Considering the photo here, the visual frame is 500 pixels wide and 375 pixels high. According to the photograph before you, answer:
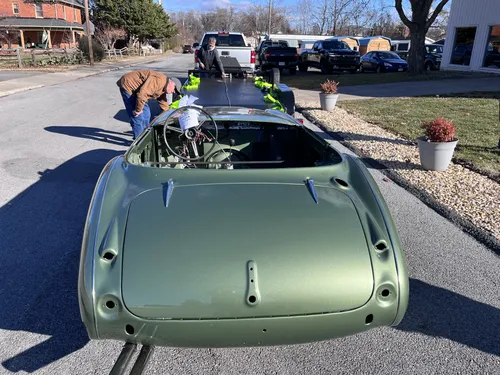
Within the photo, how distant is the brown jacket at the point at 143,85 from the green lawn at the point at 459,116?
5076 millimetres

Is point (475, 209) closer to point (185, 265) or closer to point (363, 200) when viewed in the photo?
point (363, 200)

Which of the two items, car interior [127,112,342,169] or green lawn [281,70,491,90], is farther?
green lawn [281,70,491,90]

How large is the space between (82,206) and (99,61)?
3185cm

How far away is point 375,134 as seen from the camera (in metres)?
8.62

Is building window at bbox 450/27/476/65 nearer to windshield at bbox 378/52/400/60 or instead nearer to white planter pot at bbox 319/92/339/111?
windshield at bbox 378/52/400/60

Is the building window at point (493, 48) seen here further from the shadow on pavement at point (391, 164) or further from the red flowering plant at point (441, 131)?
the red flowering plant at point (441, 131)

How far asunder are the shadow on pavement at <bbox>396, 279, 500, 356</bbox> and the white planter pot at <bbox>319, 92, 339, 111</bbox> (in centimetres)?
871

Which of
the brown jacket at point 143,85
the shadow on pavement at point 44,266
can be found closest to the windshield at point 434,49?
the brown jacket at point 143,85

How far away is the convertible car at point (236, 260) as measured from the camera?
76.5 inches

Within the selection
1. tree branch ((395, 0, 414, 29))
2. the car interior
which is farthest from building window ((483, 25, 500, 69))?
the car interior

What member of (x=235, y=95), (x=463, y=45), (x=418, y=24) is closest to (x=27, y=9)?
(x=418, y=24)

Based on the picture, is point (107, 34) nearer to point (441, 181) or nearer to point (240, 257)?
point (441, 181)

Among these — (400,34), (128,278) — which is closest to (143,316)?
(128,278)

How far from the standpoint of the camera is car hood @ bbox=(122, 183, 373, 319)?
1.95 m
